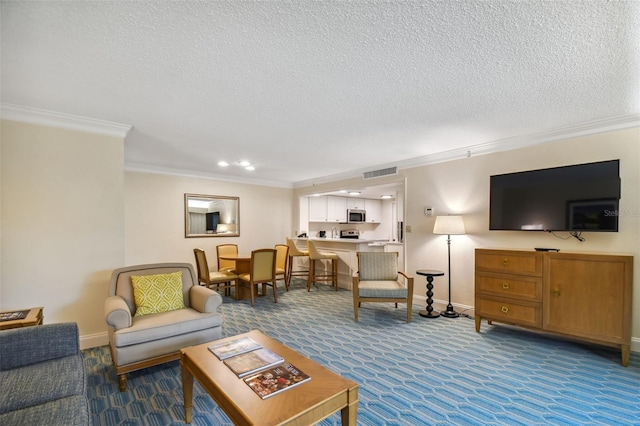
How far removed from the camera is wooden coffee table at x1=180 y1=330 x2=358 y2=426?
4.67ft

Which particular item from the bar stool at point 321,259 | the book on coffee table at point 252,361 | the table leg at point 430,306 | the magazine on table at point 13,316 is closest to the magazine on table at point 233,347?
the book on coffee table at point 252,361

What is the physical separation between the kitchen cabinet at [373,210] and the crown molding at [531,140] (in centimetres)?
389

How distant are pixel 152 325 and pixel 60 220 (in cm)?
162

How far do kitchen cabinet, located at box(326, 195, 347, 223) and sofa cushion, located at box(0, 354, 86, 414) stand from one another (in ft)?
22.1

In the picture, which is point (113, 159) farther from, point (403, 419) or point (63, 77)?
point (403, 419)

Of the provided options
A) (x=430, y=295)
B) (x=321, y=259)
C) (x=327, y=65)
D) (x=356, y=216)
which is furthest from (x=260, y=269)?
(x=356, y=216)

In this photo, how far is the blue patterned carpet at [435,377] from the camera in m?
2.06

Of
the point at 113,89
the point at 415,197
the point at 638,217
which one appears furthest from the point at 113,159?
the point at 638,217

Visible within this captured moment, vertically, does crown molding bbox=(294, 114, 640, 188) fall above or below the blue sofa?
above

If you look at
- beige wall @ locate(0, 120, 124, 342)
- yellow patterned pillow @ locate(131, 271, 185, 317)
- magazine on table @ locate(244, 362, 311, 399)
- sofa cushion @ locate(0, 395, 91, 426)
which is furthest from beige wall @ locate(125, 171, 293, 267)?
magazine on table @ locate(244, 362, 311, 399)

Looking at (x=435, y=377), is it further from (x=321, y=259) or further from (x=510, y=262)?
(x=321, y=259)

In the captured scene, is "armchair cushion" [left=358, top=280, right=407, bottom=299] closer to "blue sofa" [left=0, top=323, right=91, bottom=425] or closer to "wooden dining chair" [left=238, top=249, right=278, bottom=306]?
"wooden dining chair" [left=238, top=249, right=278, bottom=306]

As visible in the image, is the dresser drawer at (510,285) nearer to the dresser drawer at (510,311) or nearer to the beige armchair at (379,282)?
the dresser drawer at (510,311)

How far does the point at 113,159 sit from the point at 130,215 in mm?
2598
